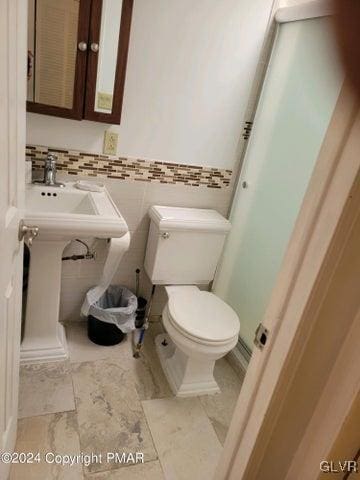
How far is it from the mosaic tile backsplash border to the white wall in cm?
4

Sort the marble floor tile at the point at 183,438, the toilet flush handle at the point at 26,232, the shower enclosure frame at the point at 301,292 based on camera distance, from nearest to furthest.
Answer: the shower enclosure frame at the point at 301,292 → the toilet flush handle at the point at 26,232 → the marble floor tile at the point at 183,438

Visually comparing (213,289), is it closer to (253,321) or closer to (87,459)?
(253,321)

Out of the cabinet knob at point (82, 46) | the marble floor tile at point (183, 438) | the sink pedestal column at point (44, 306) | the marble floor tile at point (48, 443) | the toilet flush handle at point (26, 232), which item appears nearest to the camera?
the toilet flush handle at point (26, 232)

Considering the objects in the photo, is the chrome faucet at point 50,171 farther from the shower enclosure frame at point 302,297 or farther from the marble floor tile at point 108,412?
the shower enclosure frame at point 302,297

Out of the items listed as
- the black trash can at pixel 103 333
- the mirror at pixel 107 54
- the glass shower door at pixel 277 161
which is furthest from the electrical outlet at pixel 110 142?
the black trash can at pixel 103 333

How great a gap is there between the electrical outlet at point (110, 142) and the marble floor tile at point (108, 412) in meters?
1.13

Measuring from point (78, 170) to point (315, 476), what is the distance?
1562 mm

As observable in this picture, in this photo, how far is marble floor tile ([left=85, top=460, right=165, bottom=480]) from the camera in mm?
1254

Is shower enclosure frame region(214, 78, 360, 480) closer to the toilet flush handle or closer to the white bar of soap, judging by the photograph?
the toilet flush handle

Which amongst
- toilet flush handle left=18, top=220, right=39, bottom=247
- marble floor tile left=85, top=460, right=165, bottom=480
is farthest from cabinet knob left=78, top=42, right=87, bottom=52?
marble floor tile left=85, top=460, right=165, bottom=480

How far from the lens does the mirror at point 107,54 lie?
4.74ft

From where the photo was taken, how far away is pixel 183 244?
1.85m

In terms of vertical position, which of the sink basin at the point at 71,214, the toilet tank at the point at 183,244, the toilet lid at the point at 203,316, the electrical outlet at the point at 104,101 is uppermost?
the electrical outlet at the point at 104,101

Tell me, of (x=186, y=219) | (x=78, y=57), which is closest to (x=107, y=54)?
(x=78, y=57)
